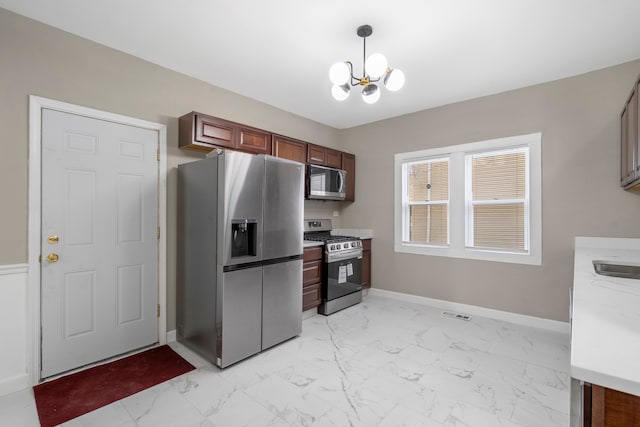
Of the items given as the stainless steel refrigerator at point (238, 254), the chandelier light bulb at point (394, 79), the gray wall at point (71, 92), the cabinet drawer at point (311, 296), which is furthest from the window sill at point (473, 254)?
the gray wall at point (71, 92)

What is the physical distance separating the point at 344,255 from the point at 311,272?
556 mm

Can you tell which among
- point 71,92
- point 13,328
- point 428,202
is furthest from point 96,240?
point 428,202

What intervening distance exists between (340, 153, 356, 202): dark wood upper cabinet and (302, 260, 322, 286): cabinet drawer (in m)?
1.38

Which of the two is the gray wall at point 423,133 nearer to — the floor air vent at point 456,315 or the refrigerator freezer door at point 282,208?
the floor air vent at point 456,315

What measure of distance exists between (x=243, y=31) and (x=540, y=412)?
3.42 meters

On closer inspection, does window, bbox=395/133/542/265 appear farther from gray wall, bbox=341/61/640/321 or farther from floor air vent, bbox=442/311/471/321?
floor air vent, bbox=442/311/471/321

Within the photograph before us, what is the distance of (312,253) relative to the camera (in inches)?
142

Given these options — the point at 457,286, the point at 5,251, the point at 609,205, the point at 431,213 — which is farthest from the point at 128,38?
the point at 609,205

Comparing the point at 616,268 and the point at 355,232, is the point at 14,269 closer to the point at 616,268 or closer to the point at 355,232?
the point at 355,232

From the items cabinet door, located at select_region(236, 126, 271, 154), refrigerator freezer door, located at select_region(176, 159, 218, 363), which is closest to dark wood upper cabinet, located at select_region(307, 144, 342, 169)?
cabinet door, located at select_region(236, 126, 271, 154)

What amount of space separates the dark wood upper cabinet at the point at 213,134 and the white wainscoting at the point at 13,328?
1613 mm

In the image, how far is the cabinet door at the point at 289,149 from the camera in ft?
12.0

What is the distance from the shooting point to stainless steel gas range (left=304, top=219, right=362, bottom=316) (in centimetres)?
372

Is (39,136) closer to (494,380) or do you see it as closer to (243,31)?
(243,31)
